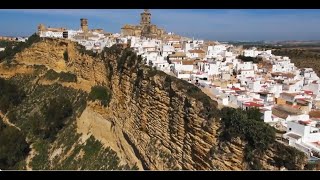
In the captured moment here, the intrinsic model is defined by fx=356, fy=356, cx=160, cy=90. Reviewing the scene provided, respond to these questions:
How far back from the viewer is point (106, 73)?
1478cm

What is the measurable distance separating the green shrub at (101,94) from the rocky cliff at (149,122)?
0.21m

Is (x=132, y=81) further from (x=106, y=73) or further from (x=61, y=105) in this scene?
(x=61, y=105)

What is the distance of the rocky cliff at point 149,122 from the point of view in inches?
278

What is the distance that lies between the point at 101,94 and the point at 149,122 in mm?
4702

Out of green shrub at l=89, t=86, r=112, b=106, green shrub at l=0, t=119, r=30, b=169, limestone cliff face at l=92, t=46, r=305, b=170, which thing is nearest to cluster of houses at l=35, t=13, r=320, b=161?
limestone cliff face at l=92, t=46, r=305, b=170

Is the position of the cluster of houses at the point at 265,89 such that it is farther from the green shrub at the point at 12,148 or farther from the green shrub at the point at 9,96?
the green shrub at the point at 12,148

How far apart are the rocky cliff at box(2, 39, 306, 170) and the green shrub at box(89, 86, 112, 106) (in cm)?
21

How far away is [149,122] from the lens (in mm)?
10438

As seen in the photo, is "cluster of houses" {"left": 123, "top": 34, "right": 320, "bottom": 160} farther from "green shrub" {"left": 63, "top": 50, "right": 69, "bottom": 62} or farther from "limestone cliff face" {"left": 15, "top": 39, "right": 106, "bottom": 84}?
"green shrub" {"left": 63, "top": 50, "right": 69, "bottom": 62}

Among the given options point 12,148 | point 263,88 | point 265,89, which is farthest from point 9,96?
point 265,89

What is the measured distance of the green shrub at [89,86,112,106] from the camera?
46.1 feet
